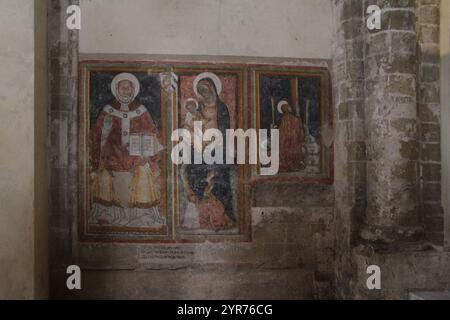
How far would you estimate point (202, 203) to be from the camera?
14.3ft

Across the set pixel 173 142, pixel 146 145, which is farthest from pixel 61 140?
pixel 173 142

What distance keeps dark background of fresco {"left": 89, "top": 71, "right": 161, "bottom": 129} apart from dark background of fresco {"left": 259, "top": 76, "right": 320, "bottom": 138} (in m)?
1.28

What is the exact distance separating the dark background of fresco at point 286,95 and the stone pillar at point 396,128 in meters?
0.75

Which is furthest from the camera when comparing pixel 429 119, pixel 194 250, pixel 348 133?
pixel 194 250

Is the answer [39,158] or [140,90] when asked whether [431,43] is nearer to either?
[140,90]

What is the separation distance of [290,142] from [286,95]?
586 millimetres

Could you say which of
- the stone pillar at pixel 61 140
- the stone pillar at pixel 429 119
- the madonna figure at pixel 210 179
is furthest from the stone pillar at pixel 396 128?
the stone pillar at pixel 61 140

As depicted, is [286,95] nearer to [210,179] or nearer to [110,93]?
[210,179]

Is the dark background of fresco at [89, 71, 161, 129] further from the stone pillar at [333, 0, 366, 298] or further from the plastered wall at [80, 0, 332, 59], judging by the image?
the stone pillar at [333, 0, 366, 298]

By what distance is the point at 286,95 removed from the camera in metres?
4.43

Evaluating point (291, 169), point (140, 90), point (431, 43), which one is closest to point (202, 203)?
point (291, 169)

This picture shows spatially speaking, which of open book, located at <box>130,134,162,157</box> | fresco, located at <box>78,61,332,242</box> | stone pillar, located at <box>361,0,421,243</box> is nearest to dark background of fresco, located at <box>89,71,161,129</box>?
fresco, located at <box>78,61,332,242</box>

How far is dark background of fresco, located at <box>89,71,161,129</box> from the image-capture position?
14.1 feet

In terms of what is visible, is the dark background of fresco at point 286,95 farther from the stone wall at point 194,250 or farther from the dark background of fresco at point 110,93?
the dark background of fresco at point 110,93
